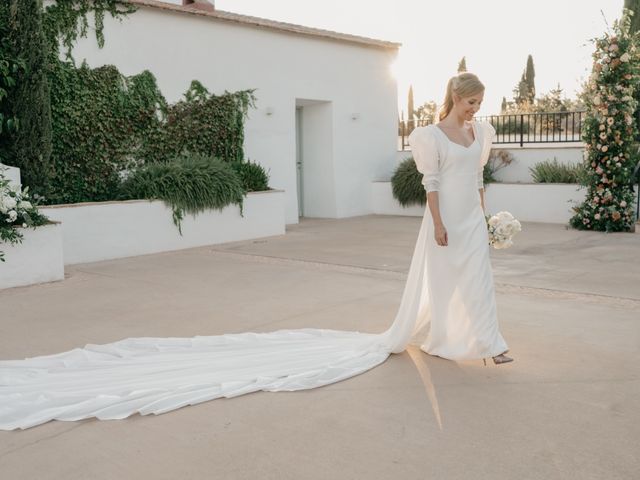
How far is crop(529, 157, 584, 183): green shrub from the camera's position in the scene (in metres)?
13.5

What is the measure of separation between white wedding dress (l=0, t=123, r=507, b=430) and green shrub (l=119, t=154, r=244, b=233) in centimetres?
555

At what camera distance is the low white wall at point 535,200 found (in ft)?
42.2

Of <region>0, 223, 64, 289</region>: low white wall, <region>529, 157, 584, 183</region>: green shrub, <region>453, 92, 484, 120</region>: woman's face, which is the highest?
<region>453, 92, 484, 120</region>: woman's face

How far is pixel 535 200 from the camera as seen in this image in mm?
13320

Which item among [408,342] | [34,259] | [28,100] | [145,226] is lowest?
[408,342]

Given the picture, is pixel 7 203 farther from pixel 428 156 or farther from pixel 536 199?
pixel 536 199

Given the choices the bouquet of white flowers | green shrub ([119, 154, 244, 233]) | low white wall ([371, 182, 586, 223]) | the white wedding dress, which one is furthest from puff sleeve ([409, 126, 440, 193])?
low white wall ([371, 182, 586, 223])

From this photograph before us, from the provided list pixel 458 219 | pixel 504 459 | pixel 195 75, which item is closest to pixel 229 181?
pixel 195 75

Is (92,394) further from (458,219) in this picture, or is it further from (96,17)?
(96,17)

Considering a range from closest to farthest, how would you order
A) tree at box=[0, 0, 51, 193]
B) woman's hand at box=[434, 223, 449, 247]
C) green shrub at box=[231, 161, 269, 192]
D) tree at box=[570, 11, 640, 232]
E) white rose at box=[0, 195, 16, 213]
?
woman's hand at box=[434, 223, 449, 247] < white rose at box=[0, 195, 16, 213] < tree at box=[0, 0, 51, 193] < tree at box=[570, 11, 640, 232] < green shrub at box=[231, 161, 269, 192]

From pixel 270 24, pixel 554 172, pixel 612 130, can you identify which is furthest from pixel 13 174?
pixel 554 172

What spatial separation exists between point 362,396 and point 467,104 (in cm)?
189

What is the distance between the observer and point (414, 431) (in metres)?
3.38

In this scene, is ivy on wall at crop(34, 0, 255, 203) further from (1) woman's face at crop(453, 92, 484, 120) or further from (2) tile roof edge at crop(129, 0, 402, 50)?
(1) woman's face at crop(453, 92, 484, 120)
